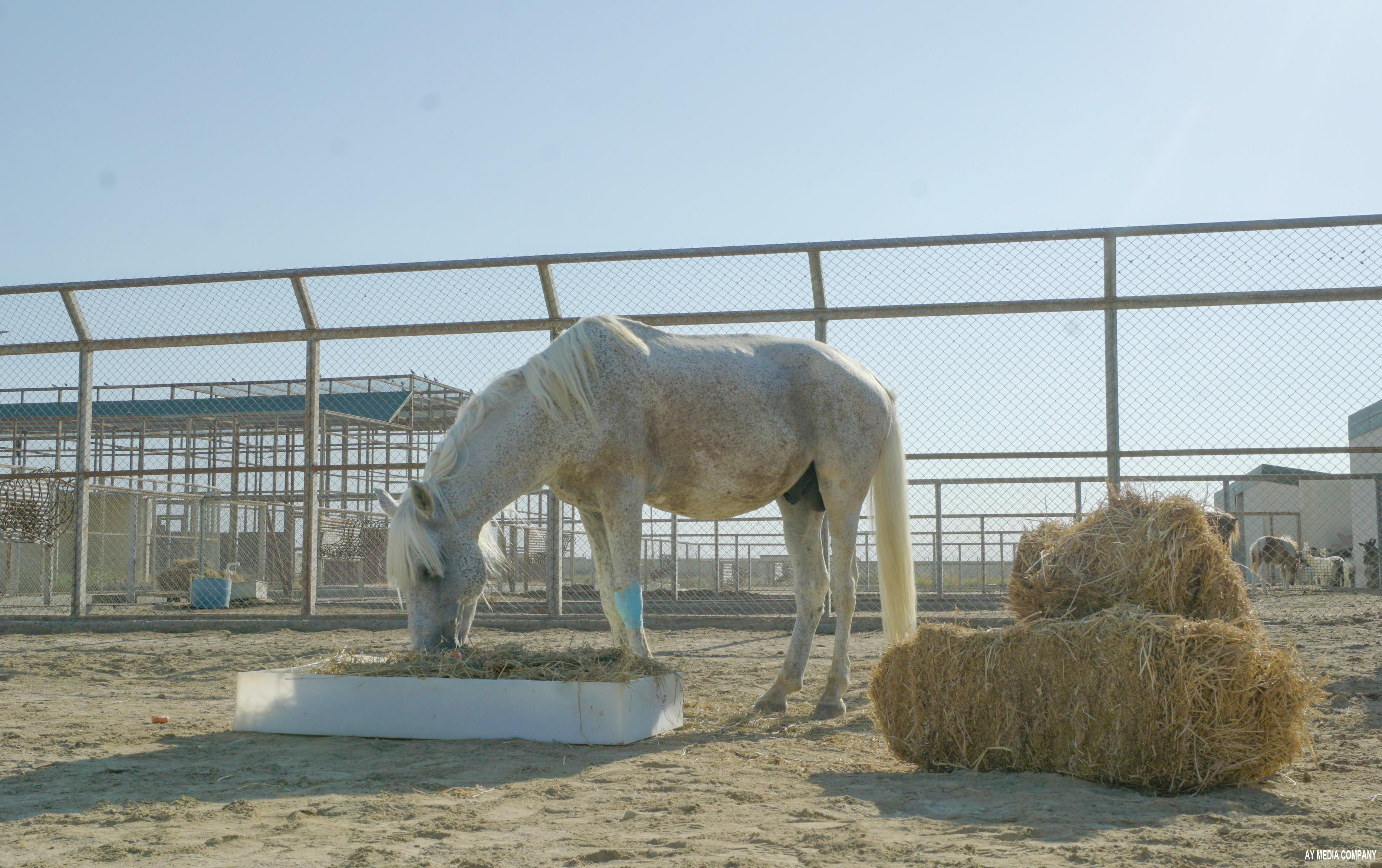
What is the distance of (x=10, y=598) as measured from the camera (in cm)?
1464

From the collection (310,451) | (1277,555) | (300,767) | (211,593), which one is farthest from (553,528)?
(1277,555)

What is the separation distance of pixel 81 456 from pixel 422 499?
20.9 ft

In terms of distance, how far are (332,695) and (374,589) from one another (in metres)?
14.8

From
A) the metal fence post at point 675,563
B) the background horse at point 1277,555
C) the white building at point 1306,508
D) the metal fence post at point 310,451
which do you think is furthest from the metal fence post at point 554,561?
the white building at point 1306,508

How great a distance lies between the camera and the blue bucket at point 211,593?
1244 cm

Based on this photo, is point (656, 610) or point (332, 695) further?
point (656, 610)

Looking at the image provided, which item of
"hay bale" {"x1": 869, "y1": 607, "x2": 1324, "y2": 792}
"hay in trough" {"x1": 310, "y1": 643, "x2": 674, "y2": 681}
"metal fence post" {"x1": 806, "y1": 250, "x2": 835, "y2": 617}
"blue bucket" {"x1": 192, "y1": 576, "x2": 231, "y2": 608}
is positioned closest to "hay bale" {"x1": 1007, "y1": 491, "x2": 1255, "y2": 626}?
"hay bale" {"x1": 869, "y1": 607, "x2": 1324, "y2": 792}

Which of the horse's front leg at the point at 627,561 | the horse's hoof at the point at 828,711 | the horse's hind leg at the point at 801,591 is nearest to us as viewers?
the horse's front leg at the point at 627,561

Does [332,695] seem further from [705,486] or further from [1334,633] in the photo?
[1334,633]

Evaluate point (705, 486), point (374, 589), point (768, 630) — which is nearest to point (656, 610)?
point (768, 630)

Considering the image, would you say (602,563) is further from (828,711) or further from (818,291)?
(818,291)

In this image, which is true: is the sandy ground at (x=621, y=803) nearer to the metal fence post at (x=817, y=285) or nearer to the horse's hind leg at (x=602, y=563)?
the horse's hind leg at (x=602, y=563)

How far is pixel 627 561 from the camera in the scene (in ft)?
14.4

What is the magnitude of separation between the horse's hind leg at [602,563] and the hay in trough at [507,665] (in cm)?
31
